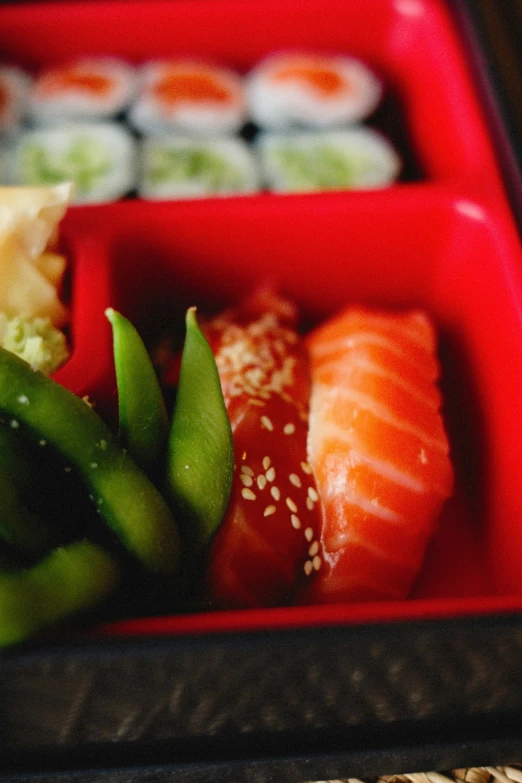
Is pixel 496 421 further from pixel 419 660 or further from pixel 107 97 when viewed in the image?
pixel 107 97

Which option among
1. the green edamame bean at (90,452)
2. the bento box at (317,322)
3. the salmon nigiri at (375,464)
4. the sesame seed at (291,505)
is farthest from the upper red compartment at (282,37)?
the green edamame bean at (90,452)

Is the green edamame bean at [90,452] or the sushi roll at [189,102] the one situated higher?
the sushi roll at [189,102]

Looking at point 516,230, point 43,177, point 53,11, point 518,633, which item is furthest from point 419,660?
point 53,11

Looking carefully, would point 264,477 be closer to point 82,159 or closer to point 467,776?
point 467,776

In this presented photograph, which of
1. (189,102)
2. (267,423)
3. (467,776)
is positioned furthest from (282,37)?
(467,776)

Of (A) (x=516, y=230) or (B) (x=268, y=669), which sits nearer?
(B) (x=268, y=669)

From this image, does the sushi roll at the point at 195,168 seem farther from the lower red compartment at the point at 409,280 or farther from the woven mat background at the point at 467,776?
the woven mat background at the point at 467,776

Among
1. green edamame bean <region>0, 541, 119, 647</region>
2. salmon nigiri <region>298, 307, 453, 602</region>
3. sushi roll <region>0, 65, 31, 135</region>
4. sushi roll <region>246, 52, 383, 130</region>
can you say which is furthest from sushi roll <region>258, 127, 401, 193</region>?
green edamame bean <region>0, 541, 119, 647</region>
